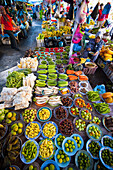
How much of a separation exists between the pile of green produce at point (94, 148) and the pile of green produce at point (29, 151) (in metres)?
1.34

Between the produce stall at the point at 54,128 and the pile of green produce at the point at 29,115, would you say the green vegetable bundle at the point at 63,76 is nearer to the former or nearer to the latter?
the produce stall at the point at 54,128

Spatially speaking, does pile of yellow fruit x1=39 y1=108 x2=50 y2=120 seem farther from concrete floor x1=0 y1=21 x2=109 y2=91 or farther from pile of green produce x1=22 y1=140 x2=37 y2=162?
concrete floor x1=0 y1=21 x2=109 y2=91

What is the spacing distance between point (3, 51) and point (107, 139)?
346 inches

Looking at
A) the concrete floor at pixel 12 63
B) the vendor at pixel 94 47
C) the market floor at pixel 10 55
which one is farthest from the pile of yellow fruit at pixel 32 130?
the vendor at pixel 94 47

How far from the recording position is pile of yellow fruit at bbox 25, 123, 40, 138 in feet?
7.01

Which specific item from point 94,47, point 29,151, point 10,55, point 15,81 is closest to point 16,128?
Result: point 29,151

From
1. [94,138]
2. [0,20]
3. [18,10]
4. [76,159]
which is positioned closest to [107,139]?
[94,138]

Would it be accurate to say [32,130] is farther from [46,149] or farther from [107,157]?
[107,157]

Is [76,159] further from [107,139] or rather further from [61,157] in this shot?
[107,139]

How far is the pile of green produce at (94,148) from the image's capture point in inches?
77.9

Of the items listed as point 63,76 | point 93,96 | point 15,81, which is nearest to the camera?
point 93,96

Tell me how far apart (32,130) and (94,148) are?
1607mm

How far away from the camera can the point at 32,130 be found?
2188 mm

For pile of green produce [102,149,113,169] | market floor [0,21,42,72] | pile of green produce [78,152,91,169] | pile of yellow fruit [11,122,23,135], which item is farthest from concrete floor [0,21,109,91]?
pile of green produce [78,152,91,169]
